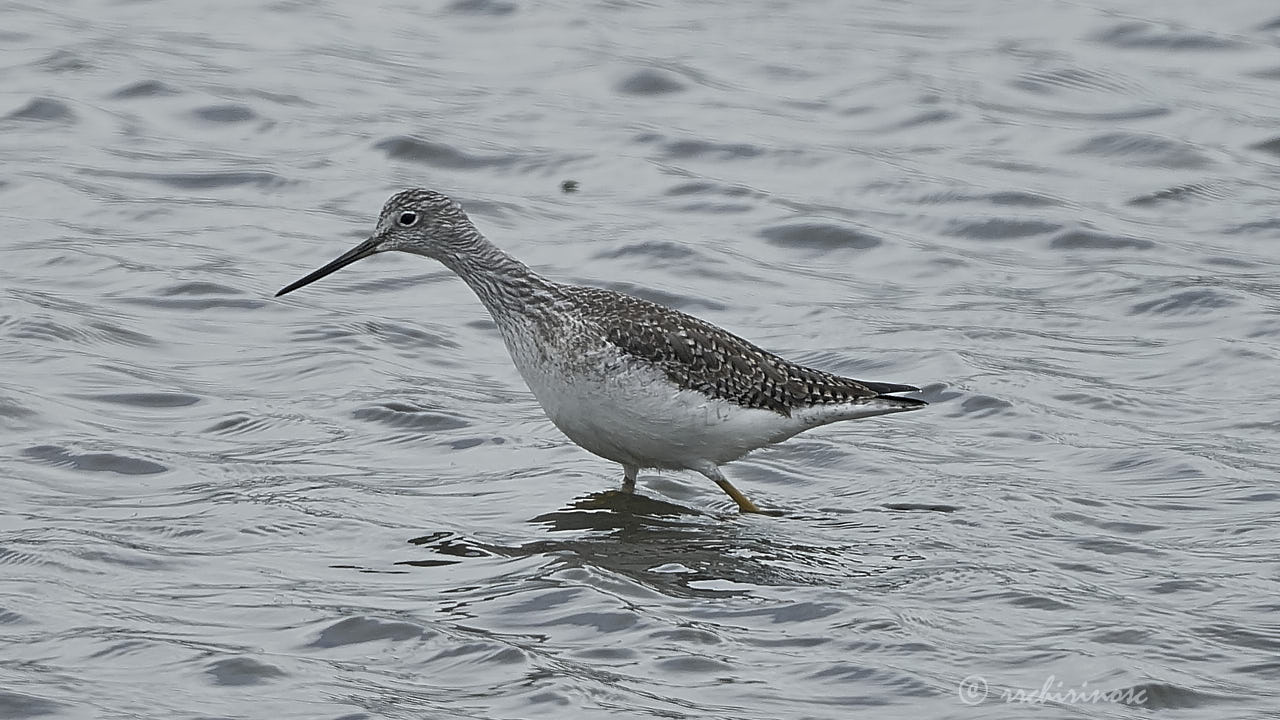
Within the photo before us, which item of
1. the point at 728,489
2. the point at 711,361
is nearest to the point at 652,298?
the point at 711,361

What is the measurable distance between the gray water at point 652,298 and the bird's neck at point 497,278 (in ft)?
3.06

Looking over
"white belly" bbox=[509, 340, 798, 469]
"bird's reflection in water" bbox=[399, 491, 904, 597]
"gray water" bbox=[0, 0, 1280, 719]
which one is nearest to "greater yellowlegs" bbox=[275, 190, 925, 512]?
"white belly" bbox=[509, 340, 798, 469]

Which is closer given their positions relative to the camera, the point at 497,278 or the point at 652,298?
the point at 497,278

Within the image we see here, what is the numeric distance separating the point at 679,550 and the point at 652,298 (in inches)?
157

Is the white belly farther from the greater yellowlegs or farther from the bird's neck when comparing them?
the bird's neck

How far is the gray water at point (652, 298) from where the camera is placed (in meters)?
7.77

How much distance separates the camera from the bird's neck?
394 inches

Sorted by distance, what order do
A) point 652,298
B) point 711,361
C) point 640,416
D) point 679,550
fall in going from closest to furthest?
point 679,550 < point 640,416 < point 711,361 < point 652,298

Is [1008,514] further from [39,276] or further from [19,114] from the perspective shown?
[19,114]

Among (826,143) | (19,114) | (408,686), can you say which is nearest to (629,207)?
(826,143)

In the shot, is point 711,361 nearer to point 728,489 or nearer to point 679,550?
point 728,489

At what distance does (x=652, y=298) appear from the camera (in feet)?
43.1

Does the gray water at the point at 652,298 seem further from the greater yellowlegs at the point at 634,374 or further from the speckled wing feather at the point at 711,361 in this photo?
the speckled wing feather at the point at 711,361

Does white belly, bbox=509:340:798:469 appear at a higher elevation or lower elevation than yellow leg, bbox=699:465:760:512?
higher
